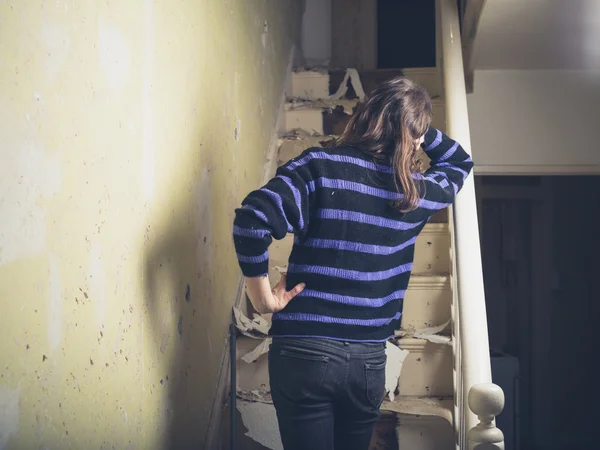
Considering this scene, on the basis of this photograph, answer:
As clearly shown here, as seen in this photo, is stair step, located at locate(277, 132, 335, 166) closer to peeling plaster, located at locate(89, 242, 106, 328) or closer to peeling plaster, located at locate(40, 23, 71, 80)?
peeling plaster, located at locate(89, 242, 106, 328)

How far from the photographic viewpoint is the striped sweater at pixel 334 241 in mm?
1290

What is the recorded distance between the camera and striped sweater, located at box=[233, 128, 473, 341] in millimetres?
1290

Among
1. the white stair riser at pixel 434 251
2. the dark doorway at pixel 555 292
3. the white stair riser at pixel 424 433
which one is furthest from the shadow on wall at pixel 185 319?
the dark doorway at pixel 555 292

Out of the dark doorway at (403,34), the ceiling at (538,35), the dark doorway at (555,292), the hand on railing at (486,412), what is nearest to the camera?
the hand on railing at (486,412)

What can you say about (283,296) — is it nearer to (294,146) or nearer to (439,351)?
(439,351)

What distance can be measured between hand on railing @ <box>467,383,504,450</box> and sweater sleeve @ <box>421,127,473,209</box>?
410 mm

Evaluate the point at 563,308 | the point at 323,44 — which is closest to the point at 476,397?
the point at 323,44

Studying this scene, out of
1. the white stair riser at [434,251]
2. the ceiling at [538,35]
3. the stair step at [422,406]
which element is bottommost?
the stair step at [422,406]

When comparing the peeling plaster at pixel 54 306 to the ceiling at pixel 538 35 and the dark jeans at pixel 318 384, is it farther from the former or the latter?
the ceiling at pixel 538 35

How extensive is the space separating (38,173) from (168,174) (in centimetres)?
59

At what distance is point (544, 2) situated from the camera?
7.61ft

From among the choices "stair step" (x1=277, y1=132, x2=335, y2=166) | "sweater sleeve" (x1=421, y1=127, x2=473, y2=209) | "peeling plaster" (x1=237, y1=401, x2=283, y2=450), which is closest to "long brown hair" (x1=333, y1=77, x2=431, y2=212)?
"sweater sleeve" (x1=421, y1=127, x2=473, y2=209)

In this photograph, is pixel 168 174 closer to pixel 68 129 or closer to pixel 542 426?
pixel 68 129

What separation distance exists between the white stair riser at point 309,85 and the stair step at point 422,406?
1.76 m
